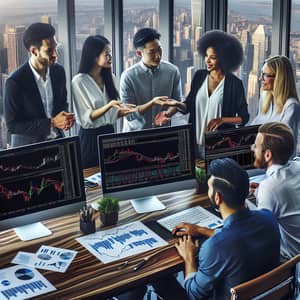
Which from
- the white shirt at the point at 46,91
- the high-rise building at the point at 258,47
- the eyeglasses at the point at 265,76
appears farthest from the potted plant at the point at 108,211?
the high-rise building at the point at 258,47

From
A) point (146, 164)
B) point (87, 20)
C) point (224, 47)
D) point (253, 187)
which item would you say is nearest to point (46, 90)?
point (87, 20)

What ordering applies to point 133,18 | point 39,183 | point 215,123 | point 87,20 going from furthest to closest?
point 133,18, point 215,123, point 87,20, point 39,183

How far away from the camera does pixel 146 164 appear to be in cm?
336

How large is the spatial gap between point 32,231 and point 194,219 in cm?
84

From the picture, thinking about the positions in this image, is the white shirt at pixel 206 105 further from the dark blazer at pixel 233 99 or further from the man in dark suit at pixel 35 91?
the man in dark suit at pixel 35 91

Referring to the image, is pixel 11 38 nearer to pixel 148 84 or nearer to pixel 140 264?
pixel 148 84

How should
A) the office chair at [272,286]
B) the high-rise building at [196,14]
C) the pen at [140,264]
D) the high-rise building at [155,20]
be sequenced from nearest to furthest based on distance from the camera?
1. the office chair at [272,286]
2. the pen at [140,264]
3. the high-rise building at [155,20]
4. the high-rise building at [196,14]

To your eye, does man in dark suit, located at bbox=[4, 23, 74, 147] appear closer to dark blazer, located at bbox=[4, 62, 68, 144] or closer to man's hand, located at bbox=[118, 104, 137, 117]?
dark blazer, located at bbox=[4, 62, 68, 144]

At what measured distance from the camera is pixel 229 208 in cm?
275

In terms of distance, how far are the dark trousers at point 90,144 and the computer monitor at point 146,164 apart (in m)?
0.70

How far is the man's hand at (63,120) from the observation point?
13.2 feet

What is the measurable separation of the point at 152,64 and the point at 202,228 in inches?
63.6

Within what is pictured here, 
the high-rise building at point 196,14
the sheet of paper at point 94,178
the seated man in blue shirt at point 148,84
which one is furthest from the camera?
the high-rise building at point 196,14

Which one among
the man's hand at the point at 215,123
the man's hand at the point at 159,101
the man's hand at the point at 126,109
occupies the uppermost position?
the man's hand at the point at 159,101
